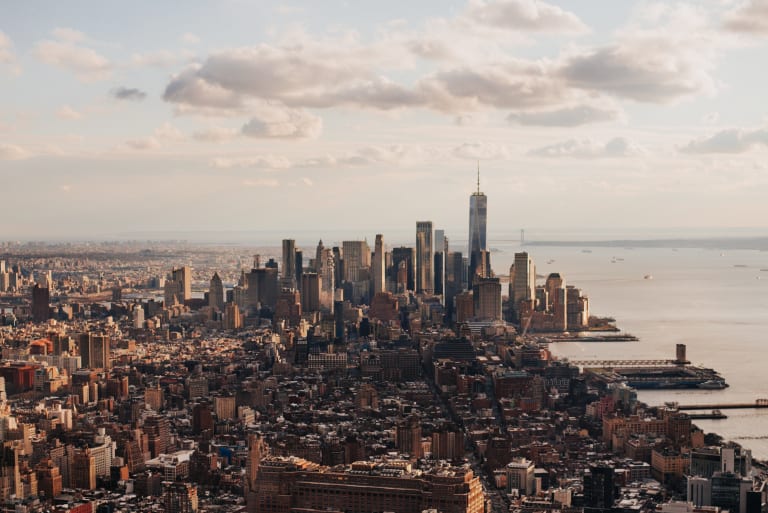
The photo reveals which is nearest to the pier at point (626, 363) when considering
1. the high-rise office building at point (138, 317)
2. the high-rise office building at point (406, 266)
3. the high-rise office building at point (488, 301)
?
the high-rise office building at point (488, 301)

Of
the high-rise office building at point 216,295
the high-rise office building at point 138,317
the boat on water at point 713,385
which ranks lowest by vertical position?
the boat on water at point 713,385

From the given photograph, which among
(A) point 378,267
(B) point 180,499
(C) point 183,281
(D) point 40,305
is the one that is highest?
(A) point 378,267

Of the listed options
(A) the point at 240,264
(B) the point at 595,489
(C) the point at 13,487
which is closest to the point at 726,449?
(B) the point at 595,489

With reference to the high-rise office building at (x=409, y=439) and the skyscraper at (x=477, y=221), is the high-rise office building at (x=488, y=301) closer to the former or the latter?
the skyscraper at (x=477, y=221)

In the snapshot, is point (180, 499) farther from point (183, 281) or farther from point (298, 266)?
point (183, 281)

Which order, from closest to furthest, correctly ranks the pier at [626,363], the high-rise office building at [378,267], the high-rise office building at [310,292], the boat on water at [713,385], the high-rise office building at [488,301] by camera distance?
the boat on water at [713,385] < the pier at [626,363] < the high-rise office building at [488,301] < the high-rise office building at [310,292] < the high-rise office building at [378,267]

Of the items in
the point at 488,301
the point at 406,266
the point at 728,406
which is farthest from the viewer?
the point at 406,266

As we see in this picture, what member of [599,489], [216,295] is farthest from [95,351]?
[599,489]

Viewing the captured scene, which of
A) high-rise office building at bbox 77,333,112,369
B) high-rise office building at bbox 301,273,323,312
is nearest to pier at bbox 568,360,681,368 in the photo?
high-rise office building at bbox 77,333,112,369
